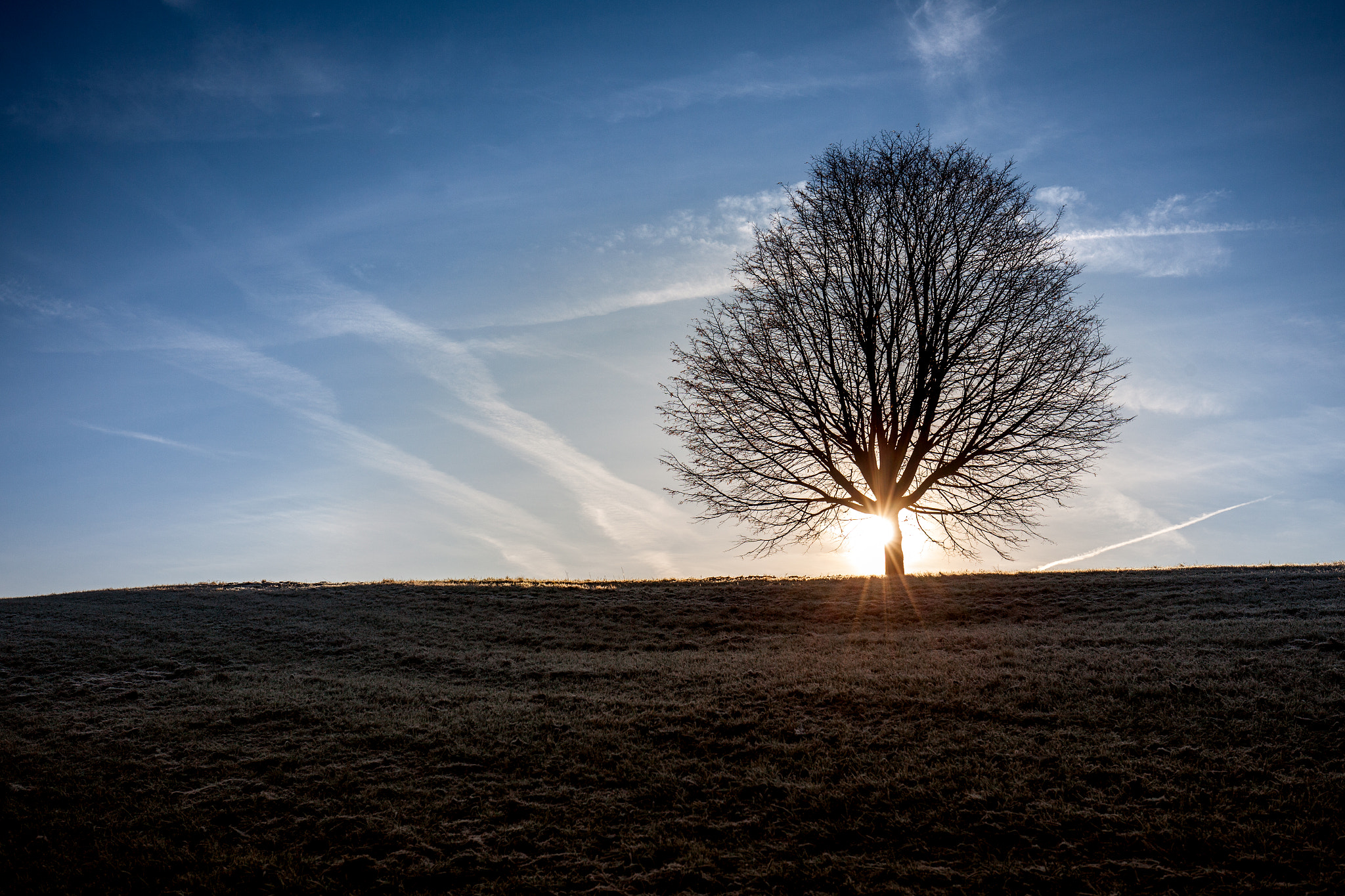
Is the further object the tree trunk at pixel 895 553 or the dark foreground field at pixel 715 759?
the tree trunk at pixel 895 553

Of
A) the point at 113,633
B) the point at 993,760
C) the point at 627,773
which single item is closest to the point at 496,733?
the point at 627,773

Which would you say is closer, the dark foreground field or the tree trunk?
the dark foreground field

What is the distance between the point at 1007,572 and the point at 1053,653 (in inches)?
390

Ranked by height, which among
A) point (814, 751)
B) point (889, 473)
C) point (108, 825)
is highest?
point (889, 473)

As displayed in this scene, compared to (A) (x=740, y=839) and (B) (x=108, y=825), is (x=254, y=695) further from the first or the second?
(A) (x=740, y=839)

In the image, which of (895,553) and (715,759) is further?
(895,553)

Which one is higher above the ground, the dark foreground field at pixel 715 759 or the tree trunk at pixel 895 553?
the tree trunk at pixel 895 553

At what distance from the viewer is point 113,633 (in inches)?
589

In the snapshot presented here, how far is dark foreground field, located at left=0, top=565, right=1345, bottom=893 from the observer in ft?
18.2

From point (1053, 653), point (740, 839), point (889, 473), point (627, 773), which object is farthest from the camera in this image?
point (889, 473)

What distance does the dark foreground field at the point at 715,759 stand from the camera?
219 inches

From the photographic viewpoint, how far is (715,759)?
7387 mm

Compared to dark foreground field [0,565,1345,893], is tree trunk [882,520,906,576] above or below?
above

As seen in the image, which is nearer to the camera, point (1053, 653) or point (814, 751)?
point (814, 751)
